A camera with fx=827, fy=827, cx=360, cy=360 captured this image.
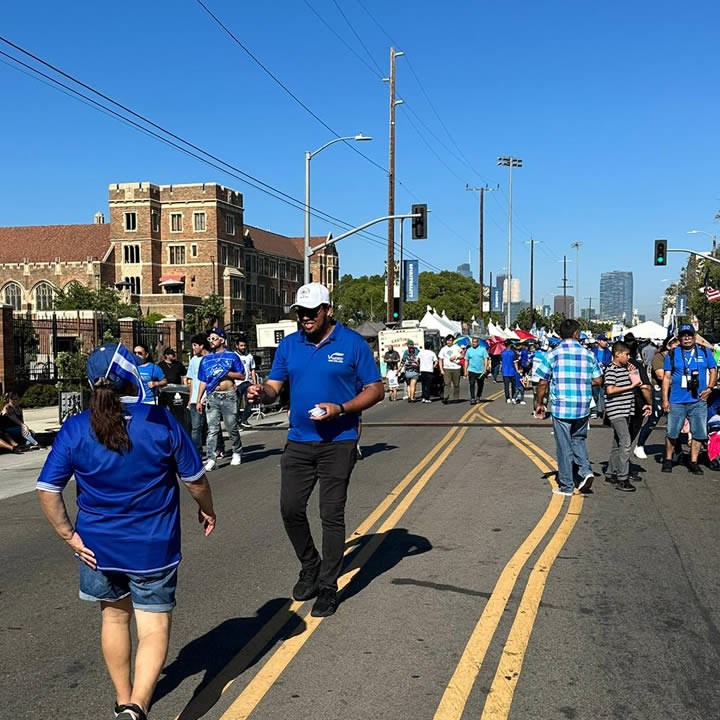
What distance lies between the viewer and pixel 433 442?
48.1 feet

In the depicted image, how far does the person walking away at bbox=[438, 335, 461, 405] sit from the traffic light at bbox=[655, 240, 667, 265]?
1692 cm

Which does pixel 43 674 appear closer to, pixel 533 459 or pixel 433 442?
pixel 533 459

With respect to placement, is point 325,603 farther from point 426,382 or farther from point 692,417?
point 426,382

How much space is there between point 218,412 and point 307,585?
21.2 ft

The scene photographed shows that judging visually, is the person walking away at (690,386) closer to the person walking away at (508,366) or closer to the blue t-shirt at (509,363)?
the person walking away at (508,366)

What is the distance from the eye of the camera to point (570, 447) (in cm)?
923

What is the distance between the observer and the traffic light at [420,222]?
29.8 m

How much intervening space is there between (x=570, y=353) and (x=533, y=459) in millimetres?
3526

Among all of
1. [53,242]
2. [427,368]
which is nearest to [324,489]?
[427,368]

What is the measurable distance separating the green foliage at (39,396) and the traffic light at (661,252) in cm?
2617

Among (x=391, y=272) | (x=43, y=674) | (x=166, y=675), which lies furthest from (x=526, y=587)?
(x=391, y=272)

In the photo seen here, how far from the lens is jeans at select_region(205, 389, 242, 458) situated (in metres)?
11.7

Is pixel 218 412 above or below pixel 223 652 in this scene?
above

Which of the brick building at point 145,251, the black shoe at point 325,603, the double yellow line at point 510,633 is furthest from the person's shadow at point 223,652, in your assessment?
the brick building at point 145,251
